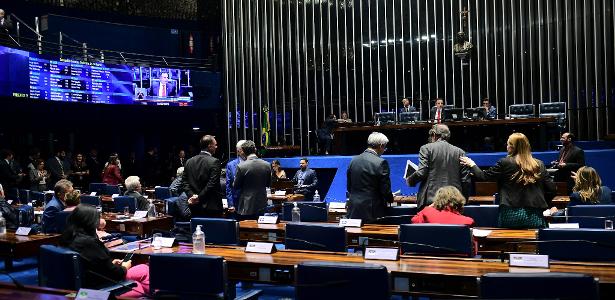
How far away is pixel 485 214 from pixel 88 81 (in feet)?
36.3

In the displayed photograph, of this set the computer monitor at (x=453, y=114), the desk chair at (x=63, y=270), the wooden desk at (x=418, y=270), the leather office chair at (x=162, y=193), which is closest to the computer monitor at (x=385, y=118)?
the computer monitor at (x=453, y=114)

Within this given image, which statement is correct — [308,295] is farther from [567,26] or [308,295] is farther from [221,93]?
[221,93]

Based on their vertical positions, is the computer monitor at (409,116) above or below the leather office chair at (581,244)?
above

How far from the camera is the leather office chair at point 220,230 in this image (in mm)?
4723

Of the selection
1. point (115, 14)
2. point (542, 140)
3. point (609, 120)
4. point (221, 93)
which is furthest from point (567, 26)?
point (115, 14)

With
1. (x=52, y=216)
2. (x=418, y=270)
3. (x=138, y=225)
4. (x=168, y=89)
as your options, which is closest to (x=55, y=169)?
(x=168, y=89)

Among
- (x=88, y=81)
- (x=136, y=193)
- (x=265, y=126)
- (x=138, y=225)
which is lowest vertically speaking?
(x=138, y=225)

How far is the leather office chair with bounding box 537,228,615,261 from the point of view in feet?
11.6

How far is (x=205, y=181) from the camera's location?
20.4ft

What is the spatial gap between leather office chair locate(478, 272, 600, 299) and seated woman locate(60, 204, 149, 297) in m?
2.25

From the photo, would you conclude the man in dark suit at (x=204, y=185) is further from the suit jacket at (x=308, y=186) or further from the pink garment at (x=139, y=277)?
the suit jacket at (x=308, y=186)

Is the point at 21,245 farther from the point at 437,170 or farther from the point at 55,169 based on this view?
the point at 55,169

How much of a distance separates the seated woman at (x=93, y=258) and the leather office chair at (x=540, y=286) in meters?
2.25

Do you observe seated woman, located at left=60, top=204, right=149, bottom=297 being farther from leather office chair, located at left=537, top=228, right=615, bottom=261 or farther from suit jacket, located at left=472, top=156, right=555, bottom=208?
suit jacket, located at left=472, top=156, right=555, bottom=208
